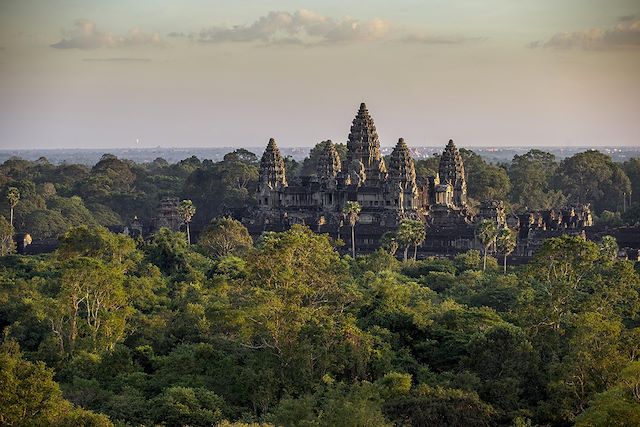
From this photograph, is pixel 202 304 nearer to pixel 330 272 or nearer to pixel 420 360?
pixel 330 272

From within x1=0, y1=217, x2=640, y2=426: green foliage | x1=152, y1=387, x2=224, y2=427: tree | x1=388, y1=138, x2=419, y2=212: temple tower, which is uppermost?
x1=388, y1=138, x2=419, y2=212: temple tower

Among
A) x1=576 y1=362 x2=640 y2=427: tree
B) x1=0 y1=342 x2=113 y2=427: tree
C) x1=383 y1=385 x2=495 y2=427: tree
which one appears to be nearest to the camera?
x1=576 y1=362 x2=640 y2=427: tree

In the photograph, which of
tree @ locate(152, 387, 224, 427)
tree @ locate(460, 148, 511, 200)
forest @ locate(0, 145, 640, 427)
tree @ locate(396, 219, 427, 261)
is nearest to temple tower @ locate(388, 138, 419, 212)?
tree @ locate(396, 219, 427, 261)

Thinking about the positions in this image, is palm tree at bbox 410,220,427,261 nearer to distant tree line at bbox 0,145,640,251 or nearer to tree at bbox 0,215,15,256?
distant tree line at bbox 0,145,640,251

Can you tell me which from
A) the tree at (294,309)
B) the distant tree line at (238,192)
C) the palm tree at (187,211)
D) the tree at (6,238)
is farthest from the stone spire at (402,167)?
the tree at (294,309)

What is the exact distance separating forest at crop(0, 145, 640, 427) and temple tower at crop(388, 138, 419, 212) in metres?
27.8

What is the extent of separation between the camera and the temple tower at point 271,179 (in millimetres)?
86312

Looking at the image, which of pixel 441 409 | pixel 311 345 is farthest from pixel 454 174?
pixel 441 409

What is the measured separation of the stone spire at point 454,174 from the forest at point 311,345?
36159 mm

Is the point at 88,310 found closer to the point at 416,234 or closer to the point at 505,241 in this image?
the point at 505,241

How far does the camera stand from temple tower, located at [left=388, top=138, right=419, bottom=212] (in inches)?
3172

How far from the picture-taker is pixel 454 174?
294 ft

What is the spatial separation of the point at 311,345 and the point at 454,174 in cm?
5615

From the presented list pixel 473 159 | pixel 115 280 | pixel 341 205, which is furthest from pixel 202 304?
pixel 473 159
